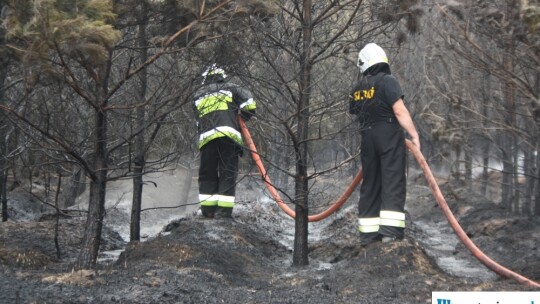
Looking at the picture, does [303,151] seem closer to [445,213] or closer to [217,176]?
[445,213]

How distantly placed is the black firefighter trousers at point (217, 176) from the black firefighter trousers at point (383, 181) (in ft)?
8.23

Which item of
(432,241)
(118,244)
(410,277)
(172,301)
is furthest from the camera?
(432,241)

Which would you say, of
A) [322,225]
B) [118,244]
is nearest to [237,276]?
[118,244]

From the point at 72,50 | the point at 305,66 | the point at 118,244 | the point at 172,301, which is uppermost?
the point at 305,66

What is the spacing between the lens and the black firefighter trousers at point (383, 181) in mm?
9453

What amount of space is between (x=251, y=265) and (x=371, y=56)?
2.67 meters

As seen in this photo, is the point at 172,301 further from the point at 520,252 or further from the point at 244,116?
the point at 520,252

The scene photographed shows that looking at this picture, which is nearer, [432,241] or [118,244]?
[118,244]

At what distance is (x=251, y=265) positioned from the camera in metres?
9.66

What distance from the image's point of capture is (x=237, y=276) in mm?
8539

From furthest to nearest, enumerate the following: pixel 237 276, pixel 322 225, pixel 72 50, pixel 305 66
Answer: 1. pixel 322 225
2. pixel 305 66
3. pixel 237 276
4. pixel 72 50

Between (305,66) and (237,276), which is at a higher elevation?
(305,66)

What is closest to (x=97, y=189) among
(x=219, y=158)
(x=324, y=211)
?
(x=324, y=211)

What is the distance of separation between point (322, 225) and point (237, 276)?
8.16 meters
